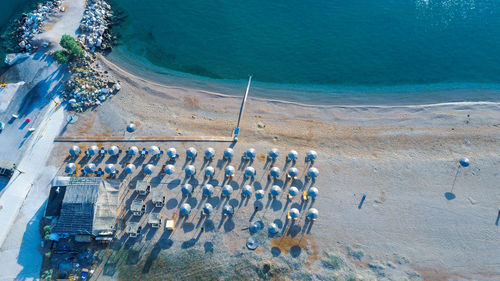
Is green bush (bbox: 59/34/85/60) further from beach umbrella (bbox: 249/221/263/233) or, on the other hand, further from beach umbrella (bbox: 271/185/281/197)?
beach umbrella (bbox: 249/221/263/233)

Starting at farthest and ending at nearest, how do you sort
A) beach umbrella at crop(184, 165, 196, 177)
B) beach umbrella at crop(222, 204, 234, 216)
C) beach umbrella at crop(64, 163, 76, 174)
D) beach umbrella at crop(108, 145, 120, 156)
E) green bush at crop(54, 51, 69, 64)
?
green bush at crop(54, 51, 69, 64), beach umbrella at crop(108, 145, 120, 156), beach umbrella at crop(184, 165, 196, 177), beach umbrella at crop(64, 163, 76, 174), beach umbrella at crop(222, 204, 234, 216)

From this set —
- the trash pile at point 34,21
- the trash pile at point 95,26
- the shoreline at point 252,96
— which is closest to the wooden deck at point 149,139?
the shoreline at point 252,96

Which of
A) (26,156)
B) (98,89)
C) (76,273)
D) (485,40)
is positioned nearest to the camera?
(76,273)

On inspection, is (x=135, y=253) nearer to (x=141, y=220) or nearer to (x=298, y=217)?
(x=141, y=220)

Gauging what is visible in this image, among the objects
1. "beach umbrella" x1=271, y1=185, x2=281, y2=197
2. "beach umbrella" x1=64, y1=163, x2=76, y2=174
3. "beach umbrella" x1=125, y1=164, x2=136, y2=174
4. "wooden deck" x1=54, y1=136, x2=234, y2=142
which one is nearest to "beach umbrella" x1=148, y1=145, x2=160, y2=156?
"wooden deck" x1=54, y1=136, x2=234, y2=142

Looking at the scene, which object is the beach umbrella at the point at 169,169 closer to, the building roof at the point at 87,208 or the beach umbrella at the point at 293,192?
the building roof at the point at 87,208

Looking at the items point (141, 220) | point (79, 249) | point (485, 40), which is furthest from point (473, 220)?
point (79, 249)
